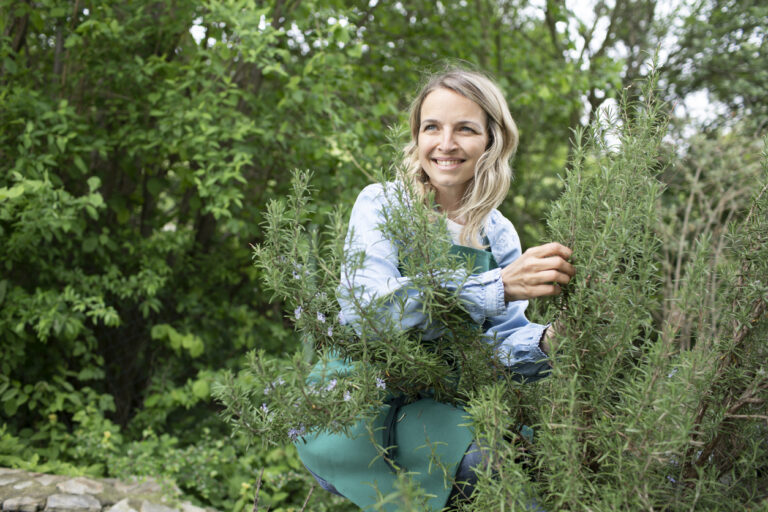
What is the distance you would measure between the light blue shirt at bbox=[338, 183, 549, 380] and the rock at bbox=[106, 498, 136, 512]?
6.11 ft

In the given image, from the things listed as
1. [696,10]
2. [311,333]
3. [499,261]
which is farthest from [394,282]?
[696,10]

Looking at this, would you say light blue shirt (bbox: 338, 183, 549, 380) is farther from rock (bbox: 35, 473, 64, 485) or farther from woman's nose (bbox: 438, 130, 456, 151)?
rock (bbox: 35, 473, 64, 485)

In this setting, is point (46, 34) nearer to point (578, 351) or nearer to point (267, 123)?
point (267, 123)

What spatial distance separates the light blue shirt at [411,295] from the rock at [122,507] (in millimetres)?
1861

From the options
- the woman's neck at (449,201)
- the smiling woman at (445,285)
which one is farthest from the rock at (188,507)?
the woman's neck at (449,201)

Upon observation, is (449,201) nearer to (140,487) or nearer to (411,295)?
(411,295)

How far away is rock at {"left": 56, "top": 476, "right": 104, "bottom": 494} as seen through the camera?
296 cm

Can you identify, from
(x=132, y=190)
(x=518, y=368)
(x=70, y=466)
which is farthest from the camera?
(x=132, y=190)

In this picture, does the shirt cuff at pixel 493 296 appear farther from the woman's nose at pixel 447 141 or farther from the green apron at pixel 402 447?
the woman's nose at pixel 447 141

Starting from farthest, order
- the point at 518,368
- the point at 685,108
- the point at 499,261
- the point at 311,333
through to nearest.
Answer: the point at 685,108
the point at 499,261
the point at 518,368
the point at 311,333

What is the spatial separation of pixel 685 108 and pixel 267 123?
16.1ft

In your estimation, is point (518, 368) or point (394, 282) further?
point (518, 368)

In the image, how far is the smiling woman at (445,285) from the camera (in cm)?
145

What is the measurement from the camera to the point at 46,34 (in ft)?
13.1
